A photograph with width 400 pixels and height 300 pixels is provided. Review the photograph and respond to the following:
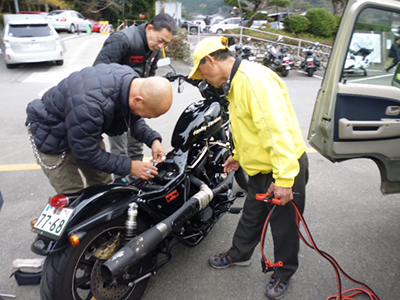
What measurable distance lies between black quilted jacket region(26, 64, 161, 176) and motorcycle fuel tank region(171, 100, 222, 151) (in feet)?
1.51

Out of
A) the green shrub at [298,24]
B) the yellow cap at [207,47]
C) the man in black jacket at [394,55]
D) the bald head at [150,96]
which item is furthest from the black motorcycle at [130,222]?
the green shrub at [298,24]

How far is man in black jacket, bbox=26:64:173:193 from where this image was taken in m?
1.96

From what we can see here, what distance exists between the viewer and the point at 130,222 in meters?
2.01

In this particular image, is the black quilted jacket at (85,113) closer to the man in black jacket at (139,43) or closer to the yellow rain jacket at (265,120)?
the yellow rain jacket at (265,120)

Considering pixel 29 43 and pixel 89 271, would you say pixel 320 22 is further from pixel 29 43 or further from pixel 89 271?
pixel 89 271

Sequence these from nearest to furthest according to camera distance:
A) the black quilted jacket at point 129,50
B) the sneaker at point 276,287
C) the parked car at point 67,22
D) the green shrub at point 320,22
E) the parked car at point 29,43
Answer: the sneaker at point 276,287 < the black quilted jacket at point 129,50 < the parked car at point 29,43 < the green shrub at point 320,22 < the parked car at point 67,22

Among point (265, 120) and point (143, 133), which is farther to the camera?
point (143, 133)

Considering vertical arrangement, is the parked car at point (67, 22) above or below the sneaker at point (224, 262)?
above

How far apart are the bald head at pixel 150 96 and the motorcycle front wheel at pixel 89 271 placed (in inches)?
27.7

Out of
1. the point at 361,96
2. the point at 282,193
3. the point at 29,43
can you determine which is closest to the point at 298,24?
the point at 29,43

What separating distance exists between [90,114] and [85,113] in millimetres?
28

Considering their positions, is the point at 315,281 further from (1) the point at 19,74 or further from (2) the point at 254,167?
(1) the point at 19,74

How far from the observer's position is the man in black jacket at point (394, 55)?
2.51 metres

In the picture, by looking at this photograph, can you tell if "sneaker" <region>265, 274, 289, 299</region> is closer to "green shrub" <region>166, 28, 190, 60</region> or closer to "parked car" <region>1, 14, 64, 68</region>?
"parked car" <region>1, 14, 64, 68</region>
